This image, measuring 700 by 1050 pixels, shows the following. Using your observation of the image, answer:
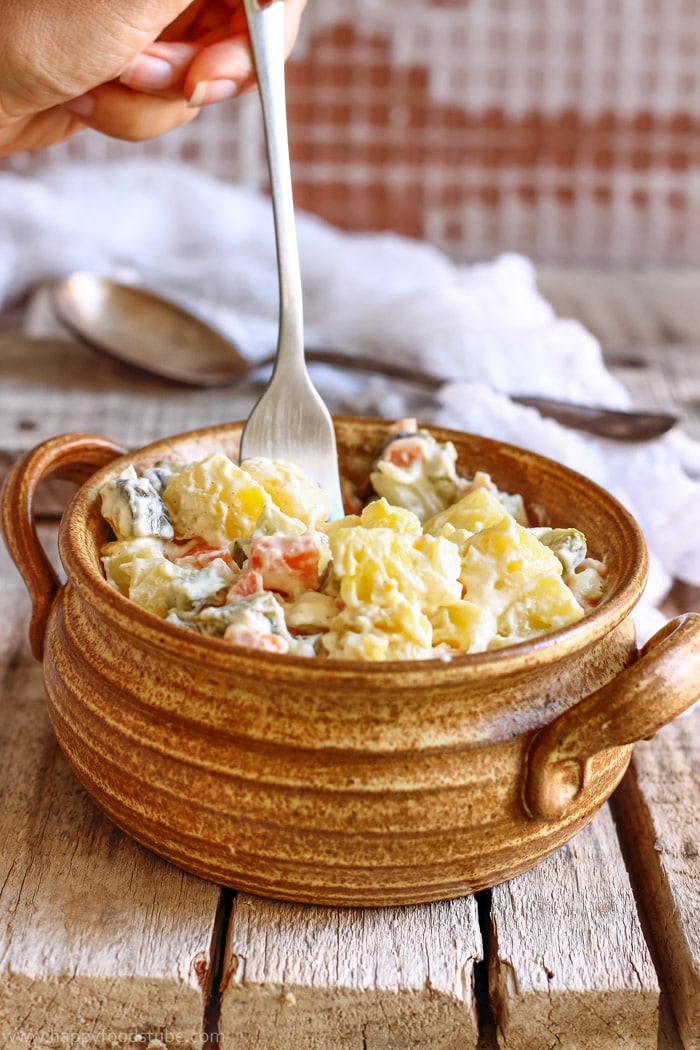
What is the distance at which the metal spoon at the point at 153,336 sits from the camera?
163 cm

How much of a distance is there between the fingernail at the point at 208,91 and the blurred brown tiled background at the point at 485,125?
54.4 inches

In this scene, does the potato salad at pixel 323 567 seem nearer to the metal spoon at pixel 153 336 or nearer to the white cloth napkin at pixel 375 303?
the white cloth napkin at pixel 375 303

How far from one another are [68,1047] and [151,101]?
90 centimetres

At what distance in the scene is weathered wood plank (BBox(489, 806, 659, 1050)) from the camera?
0.76 meters

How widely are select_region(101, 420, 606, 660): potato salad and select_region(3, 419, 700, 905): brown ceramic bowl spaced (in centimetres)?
4

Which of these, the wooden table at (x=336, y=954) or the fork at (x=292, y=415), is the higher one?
the fork at (x=292, y=415)

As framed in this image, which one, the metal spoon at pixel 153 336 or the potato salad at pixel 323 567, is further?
the metal spoon at pixel 153 336

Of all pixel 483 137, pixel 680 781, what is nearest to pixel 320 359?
pixel 680 781

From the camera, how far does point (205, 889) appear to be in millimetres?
822

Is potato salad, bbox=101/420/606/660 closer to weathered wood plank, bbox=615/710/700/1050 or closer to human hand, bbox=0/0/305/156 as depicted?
weathered wood plank, bbox=615/710/700/1050

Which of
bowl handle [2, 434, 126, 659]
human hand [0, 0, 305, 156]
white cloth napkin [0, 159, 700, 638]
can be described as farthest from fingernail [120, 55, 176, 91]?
white cloth napkin [0, 159, 700, 638]

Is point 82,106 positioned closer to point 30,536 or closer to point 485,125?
point 30,536

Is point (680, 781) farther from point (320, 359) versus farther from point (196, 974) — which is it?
point (320, 359)

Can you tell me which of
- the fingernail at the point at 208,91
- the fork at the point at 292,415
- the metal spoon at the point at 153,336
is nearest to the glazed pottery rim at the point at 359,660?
the fork at the point at 292,415
